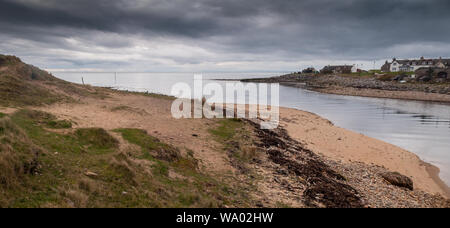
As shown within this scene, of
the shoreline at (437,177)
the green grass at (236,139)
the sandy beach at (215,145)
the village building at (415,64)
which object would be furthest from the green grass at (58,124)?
the village building at (415,64)

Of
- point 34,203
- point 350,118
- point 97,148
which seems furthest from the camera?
point 350,118

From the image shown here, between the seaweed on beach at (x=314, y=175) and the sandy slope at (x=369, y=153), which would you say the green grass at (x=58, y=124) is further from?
the sandy slope at (x=369, y=153)

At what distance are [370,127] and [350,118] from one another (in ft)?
18.4

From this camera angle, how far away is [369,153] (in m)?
18.3

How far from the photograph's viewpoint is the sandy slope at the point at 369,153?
1435cm

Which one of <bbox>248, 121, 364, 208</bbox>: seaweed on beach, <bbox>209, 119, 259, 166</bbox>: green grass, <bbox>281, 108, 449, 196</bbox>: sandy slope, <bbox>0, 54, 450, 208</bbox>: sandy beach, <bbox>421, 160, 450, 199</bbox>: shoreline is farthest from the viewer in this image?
<bbox>281, 108, 449, 196</bbox>: sandy slope

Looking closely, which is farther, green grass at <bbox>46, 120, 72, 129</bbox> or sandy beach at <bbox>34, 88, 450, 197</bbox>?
sandy beach at <bbox>34, 88, 450, 197</bbox>

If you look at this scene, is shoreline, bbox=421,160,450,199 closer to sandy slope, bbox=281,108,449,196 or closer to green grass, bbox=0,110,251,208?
sandy slope, bbox=281,108,449,196

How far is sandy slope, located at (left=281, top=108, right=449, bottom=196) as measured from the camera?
47.1ft

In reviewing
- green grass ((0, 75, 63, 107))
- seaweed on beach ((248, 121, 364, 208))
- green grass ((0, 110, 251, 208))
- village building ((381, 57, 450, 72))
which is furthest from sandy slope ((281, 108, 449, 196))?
village building ((381, 57, 450, 72))

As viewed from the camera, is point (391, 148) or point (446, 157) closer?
point (446, 157)
